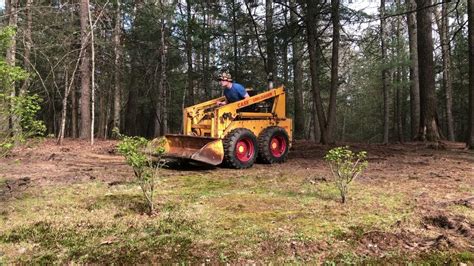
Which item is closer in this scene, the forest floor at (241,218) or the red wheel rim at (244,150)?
the forest floor at (241,218)

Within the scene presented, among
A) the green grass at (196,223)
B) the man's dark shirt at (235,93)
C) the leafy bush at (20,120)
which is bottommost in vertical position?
the green grass at (196,223)

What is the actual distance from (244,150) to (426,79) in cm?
660

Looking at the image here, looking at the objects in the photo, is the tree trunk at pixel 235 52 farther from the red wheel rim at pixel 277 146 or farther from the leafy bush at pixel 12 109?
the leafy bush at pixel 12 109

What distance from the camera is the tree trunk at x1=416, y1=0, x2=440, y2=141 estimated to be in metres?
11.4

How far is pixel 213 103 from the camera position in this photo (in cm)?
896

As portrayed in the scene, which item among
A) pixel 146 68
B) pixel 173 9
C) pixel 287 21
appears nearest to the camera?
pixel 287 21

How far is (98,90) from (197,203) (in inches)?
783

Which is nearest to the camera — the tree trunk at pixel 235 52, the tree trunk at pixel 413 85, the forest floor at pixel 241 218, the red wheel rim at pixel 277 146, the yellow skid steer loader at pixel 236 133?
the forest floor at pixel 241 218

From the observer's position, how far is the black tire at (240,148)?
7.64 m

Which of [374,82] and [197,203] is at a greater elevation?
[374,82]

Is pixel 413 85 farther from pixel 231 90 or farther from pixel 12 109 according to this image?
pixel 12 109

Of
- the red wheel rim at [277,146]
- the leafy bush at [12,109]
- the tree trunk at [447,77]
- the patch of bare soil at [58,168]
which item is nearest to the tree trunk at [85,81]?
the patch of bare soil at [58,168]

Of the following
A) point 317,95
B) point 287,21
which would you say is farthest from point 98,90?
point 317,95

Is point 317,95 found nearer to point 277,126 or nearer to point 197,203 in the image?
point 277,126
